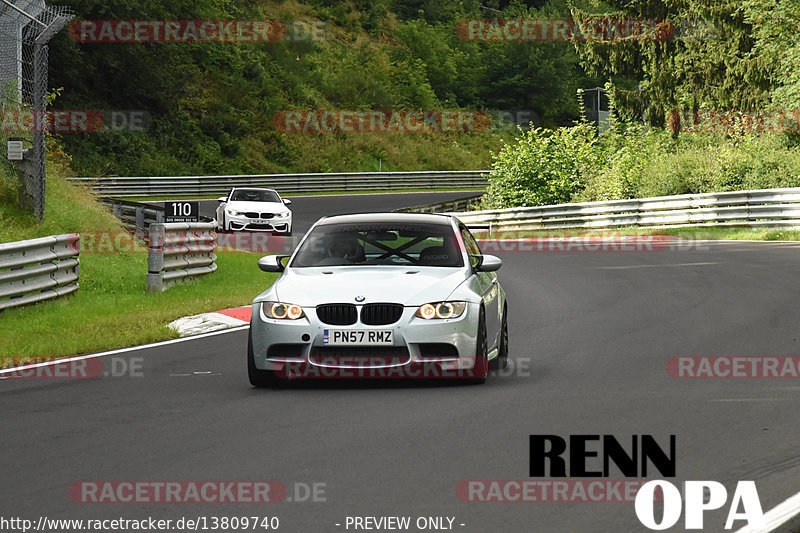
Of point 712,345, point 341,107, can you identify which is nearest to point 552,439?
point 712,345

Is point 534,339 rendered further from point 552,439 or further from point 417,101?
point 417,101

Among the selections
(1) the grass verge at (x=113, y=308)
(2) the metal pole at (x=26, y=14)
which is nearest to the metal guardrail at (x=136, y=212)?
(1) the grass verge at (x=113, y=308)

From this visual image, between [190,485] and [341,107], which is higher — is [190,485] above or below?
below

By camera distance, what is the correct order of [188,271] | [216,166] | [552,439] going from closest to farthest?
[552,439] → [188,271] → [216,166]

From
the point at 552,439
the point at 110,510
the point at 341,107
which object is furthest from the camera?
the point at 341,107

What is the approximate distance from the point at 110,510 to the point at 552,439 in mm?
2842

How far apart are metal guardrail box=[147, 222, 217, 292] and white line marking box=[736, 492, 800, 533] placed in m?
13.2

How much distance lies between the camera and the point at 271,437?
7.87m
